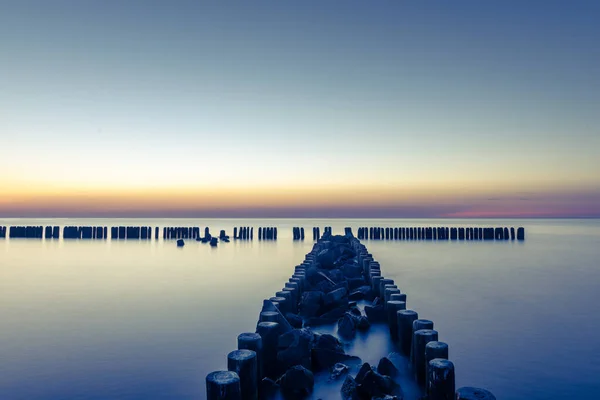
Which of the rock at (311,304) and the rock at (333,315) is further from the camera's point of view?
the rock at (311,304)

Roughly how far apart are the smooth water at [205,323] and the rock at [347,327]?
0.42 m

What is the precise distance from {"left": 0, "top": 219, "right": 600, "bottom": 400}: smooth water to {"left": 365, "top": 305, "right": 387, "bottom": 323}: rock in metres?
1.29

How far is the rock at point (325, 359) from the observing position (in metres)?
6.06

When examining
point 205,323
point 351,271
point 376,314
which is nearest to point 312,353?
point 376,314

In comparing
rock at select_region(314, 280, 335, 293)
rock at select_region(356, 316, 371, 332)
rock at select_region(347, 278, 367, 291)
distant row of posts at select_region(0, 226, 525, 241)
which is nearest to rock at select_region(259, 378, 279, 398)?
rock at select_region(356, 316, 371, 332)

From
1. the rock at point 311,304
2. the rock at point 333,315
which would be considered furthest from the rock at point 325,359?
the rock at point 311,304

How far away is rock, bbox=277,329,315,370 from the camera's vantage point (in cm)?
580

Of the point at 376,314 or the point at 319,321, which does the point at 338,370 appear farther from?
the point at 376,314

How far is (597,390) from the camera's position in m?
6.53

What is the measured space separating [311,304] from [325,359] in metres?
2.92

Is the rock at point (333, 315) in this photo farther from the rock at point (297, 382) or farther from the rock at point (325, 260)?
the rock at point (325, 260)

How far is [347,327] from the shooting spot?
7.60 meters

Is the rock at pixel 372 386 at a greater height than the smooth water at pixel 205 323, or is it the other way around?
the rock at pixel 372 386

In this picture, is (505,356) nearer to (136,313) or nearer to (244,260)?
(136,313)
